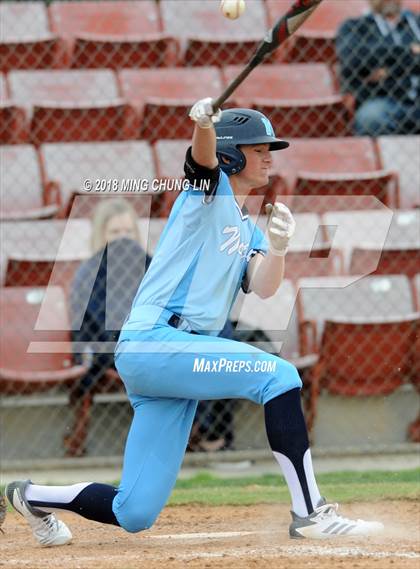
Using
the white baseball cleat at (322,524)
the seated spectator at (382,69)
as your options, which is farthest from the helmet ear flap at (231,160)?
the seated spectator at (382,69)

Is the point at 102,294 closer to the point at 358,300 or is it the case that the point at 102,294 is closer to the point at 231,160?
the point at 358,300

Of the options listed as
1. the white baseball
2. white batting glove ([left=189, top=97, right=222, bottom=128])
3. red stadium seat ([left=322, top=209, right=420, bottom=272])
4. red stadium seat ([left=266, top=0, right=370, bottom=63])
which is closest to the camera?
white batting glove ([left=189, top=97, right=222, bottom=128])

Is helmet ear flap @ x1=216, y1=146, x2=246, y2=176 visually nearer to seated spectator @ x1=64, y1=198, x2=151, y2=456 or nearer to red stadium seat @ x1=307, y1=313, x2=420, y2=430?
seated spectator @ x1=64, y1=198, x2=151, y2=456

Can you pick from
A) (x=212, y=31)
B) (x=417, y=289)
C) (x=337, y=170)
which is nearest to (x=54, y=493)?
(x=417, y=289)

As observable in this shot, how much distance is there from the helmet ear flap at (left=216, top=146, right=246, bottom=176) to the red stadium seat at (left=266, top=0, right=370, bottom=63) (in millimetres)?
4938

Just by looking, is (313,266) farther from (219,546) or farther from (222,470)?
(219,546)

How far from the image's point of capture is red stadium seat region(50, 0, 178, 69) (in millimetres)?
9039

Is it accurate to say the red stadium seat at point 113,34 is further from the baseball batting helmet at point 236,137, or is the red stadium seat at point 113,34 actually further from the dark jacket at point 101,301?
the baseball batting helmet at point 236,137

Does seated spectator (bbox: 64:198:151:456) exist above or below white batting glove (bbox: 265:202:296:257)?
below

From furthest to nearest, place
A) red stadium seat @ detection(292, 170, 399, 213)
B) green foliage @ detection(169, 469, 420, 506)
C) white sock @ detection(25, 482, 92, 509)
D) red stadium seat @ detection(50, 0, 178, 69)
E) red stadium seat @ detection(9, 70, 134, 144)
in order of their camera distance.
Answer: red stadium seat @ detection(50, 0, 178, 69) < red stadium seat @ detection(9, 70, 134, 144) < red stadium seat @ detection(292, 170, 399, 213) < green foliage @ detection(169, 469, 420, 506) < white sock @ detection(25, 482, 92, 509)

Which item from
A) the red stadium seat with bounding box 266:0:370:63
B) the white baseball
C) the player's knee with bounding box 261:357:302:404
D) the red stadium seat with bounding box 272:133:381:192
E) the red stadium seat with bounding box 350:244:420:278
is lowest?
the red stadium seat with bounding box 350:244:420:278

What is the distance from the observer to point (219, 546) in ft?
15.0

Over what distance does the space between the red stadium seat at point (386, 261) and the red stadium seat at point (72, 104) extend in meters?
2.15

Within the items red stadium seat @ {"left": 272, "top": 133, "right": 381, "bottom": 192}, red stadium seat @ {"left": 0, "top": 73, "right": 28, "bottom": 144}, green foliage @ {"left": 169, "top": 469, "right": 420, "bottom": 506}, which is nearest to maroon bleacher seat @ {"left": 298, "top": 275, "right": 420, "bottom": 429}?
green foliage @ {"left": 169, "top": 469, "right": 420, "bottom": 506}
